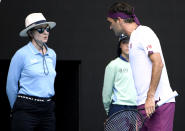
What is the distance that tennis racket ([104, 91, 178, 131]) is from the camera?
160 inches

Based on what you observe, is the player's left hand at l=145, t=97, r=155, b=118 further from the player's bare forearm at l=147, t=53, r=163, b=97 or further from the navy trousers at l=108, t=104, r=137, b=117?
the navy trousers at l=108, t=104, r=137, b=117

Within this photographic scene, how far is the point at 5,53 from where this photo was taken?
20.6 ft

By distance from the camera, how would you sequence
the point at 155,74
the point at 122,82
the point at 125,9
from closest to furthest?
the point at 155,74, the point at 125,9, the point at 122,82

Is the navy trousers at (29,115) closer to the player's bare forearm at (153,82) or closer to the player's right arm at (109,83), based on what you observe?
the player's right arm at (109,83)

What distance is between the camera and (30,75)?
4.93 metres

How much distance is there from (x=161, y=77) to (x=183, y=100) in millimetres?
2554

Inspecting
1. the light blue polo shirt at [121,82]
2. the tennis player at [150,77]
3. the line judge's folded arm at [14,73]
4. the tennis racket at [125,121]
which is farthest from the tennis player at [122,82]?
the tennis racket at [125,121]

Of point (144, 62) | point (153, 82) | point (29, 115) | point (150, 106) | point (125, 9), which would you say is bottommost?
point (29, 115)

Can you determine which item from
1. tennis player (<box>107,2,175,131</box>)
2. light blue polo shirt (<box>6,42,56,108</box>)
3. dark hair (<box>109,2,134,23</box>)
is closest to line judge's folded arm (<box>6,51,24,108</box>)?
light blue polo shirt (<box>6,42,56,108</box>)

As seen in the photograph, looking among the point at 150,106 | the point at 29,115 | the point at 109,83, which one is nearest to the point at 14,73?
the point at 29,115

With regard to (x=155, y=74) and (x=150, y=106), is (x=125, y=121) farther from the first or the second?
(x=155, y=74)

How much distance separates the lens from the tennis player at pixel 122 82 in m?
5.41

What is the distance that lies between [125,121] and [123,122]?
16 millimetres

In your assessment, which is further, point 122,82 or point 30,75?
point 122,82
